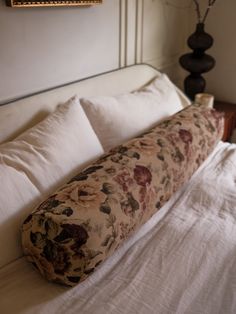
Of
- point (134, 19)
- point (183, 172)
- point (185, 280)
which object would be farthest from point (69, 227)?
point (134, 19)

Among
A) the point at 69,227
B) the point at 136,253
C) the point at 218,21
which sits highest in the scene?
the point at 218,21

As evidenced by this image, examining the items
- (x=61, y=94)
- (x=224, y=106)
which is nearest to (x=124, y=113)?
(x=61, y=94)

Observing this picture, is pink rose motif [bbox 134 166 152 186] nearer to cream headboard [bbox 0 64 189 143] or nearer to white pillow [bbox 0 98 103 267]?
white pillow [bbox 0 98 103 267]

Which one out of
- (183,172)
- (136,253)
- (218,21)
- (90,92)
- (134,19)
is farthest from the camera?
(218,21)

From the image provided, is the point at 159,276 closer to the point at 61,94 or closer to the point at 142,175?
the point at 142,175

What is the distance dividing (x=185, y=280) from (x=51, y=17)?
3.91 feet

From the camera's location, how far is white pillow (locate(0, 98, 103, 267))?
3.14ft

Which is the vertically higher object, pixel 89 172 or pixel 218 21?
pixel 218 21

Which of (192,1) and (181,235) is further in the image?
(192,1)

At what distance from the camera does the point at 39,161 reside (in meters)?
1.10

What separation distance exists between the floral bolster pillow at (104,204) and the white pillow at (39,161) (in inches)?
2.7

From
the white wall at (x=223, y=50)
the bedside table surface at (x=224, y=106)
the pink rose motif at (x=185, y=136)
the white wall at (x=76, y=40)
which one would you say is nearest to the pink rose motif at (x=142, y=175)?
the pink rose motif at (x=185, y=136)

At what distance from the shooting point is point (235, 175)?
1.45 metres

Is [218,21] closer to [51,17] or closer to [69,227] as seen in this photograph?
[51,17]
